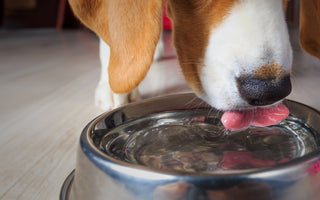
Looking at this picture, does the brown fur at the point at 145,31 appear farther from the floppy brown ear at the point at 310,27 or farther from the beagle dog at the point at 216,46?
the floppy brown ear at the point at 310,27

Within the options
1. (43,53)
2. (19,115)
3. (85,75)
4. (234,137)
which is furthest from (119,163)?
(43,53)

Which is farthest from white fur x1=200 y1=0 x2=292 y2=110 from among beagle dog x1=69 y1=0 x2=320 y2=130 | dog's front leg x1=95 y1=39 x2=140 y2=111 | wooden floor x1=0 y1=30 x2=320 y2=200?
dog's front leg x1=95 y1=39 x2=140 y2=111

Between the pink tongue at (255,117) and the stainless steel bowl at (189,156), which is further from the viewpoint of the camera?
the pink tongue at (255,117)

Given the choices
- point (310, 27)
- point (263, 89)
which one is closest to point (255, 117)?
point (263, 89)

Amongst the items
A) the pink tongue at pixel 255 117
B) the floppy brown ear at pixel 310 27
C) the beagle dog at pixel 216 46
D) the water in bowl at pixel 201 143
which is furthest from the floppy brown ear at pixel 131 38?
the floppy brown ear at pixel 310 27

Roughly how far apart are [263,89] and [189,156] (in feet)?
0.60

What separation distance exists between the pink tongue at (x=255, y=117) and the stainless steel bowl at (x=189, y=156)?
3 cm

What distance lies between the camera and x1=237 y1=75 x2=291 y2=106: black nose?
2.23 ft

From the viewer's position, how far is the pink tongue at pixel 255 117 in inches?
29.5

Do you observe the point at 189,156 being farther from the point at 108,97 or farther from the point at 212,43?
the point at 108,97

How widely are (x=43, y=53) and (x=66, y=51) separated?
0.17 m

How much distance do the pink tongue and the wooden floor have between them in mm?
332

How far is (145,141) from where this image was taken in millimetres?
772

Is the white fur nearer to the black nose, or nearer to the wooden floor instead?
the black nose
